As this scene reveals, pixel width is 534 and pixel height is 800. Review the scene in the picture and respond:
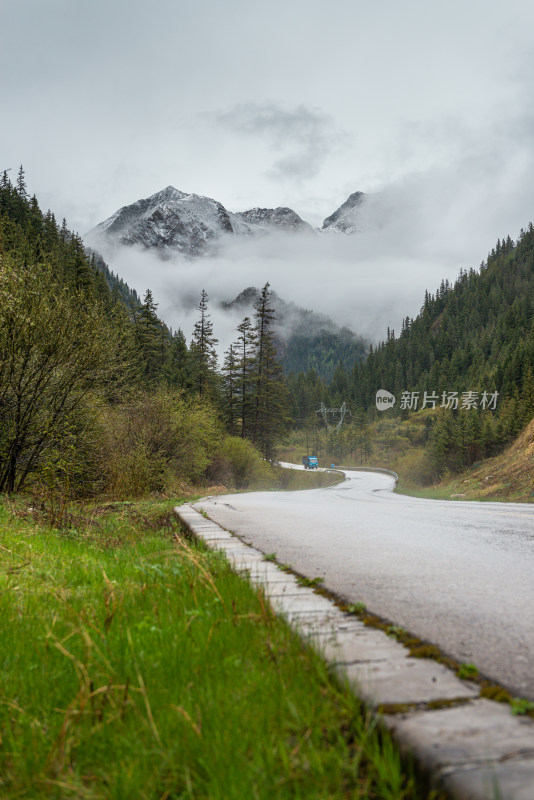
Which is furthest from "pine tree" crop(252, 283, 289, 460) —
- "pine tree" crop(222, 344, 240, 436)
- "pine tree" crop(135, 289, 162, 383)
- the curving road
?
the curving road

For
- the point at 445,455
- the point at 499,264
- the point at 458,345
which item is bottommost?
the point at 445,455

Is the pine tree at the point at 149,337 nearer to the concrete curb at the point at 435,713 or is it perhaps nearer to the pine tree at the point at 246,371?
the pine tree at the point at 246,371

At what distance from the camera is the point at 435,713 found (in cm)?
154

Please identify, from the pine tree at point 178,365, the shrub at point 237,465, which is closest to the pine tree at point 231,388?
the pine tree at point 178,365

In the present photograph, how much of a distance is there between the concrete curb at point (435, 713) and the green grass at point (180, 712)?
0.25 ft

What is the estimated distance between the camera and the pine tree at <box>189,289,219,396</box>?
2258 inches

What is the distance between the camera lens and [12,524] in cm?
→ 726

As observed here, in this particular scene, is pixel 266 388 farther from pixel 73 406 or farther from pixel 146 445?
pixel 73 406

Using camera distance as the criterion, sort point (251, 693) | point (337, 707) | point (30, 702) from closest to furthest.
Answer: point (337, 707) → point (251, 693) → point (30, 702)

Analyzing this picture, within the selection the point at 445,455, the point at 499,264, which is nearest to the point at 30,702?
the point at 445,455

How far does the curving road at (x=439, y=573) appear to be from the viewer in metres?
2.37

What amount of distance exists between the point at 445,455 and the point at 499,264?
5590 inches

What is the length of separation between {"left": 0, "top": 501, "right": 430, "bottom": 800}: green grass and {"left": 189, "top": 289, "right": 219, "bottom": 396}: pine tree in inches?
2132

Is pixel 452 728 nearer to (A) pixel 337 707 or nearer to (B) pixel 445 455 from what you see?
(A) pixel 337 707
